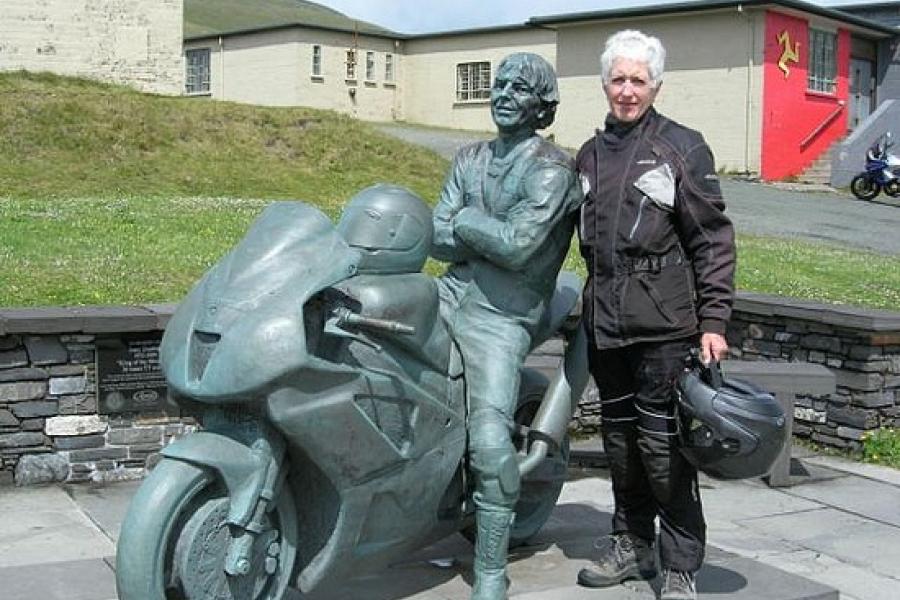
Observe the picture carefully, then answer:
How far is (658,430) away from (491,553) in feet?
2.33

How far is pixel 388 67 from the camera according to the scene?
3925 centimetres

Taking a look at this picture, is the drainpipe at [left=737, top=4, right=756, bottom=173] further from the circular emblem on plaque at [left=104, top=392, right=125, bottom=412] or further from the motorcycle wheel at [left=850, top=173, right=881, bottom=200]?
the circular emblem on plaque at [left=104, top=392, right=125, bottom=412]

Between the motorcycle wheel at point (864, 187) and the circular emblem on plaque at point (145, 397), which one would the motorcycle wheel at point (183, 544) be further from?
the motorcycle wheel at point (864, 187)

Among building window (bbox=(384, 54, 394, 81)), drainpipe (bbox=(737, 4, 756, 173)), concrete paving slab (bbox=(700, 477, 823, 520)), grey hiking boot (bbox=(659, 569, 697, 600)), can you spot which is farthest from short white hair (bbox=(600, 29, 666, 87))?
building window (bbox=(384, 54, 394, 81))

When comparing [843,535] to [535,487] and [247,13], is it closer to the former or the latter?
[535,487]

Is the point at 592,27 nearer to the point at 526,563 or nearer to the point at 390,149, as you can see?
the point at 390,149

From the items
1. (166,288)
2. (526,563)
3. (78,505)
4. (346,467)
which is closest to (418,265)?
(346,467)

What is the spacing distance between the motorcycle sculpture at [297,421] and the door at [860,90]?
29.2 meters

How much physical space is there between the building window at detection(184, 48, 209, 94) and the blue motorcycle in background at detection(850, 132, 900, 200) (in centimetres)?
2390

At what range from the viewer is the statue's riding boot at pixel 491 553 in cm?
428

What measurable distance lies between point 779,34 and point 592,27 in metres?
5.19

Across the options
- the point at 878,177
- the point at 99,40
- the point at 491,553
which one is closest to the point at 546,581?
the point at 491,553

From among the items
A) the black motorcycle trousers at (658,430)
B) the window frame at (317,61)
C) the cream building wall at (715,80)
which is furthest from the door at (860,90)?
the black motorcycle trousers at (658,430)

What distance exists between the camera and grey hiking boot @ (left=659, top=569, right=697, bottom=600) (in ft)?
14.3
